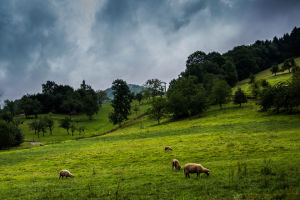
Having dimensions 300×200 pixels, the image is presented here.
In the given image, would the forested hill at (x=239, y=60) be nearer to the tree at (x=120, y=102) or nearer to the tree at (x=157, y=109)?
the tree at (x=157, y=109)

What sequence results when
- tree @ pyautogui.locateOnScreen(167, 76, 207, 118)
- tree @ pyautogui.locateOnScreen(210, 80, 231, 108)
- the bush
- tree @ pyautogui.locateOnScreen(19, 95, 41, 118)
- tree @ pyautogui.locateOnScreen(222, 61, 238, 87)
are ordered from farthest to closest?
tree @ pyautogui.locateOnScreen(222, 61, 238, 87) < tree @ pyautogui.locateOnScreen(19, 95, 41, 118) < tree @ pyautogui.locateOnScreen(167, 76, 207, 118) < tree @ pyautogui.locateOnScreen(210, 80, 231, 108) < the bush

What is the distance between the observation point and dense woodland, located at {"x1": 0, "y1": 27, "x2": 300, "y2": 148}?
67500 millimetres

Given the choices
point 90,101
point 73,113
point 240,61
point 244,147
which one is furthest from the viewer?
point 240,61

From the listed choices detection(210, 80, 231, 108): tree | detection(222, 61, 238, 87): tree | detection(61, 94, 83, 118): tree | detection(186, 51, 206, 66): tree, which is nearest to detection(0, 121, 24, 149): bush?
detection(61, 94, 83, 118): tree

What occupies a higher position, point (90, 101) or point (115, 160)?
point (90, 101)

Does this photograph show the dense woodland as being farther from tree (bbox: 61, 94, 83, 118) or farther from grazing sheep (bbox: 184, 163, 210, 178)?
grazing sheep (bbox: 184, 163, 210, 178)

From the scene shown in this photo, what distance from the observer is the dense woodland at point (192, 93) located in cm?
6750

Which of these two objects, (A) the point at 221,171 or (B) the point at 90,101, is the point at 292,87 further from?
(B) the point at 90,101

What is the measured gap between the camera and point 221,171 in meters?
16.6

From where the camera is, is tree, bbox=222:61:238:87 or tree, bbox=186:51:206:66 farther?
tree, bbox=186:51:206:66

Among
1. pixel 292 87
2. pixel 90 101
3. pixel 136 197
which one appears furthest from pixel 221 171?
pixel 90 101

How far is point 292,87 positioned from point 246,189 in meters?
56.0

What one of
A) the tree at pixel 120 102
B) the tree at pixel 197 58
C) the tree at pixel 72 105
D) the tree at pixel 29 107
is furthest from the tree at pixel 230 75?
the tree at pixel 29 107

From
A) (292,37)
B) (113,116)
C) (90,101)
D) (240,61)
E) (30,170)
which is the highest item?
(292,37)
